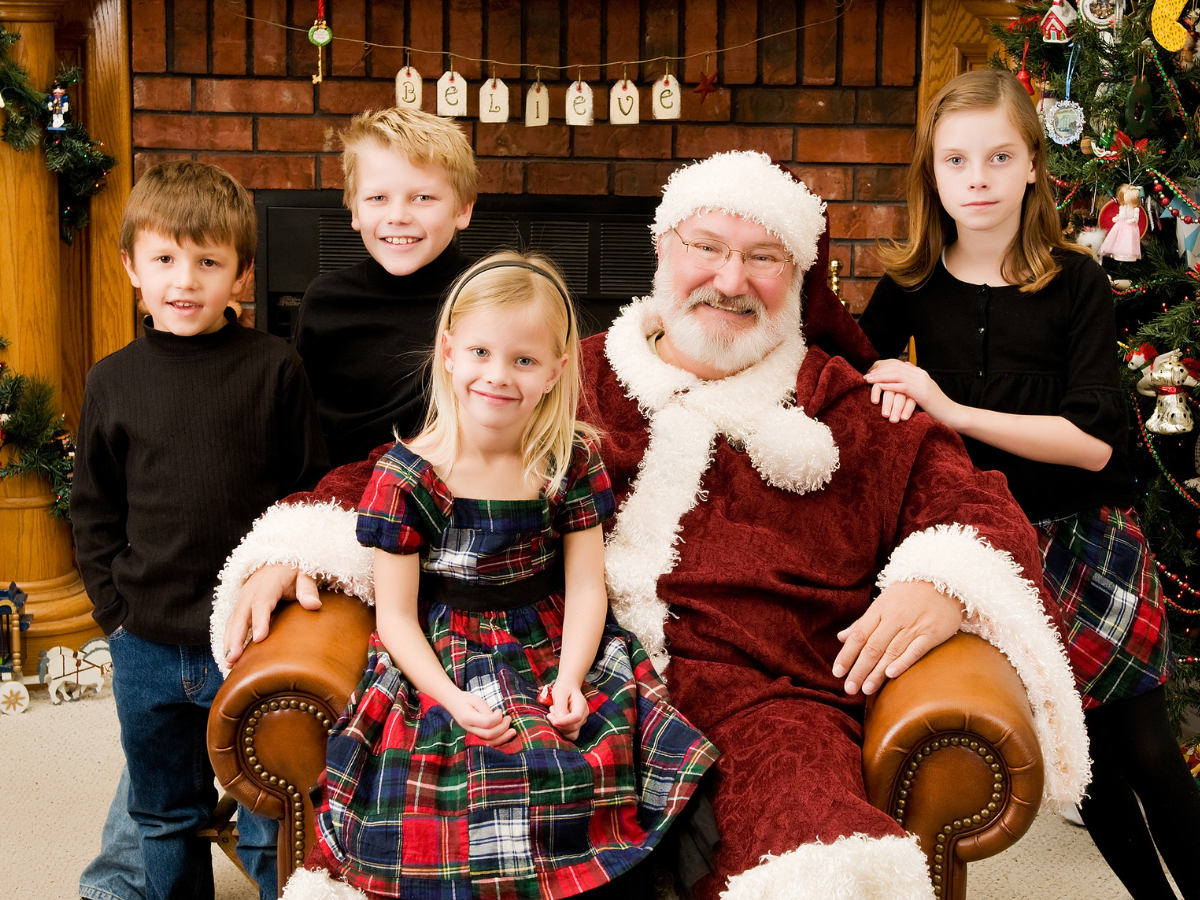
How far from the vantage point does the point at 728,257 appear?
1891 millimetres

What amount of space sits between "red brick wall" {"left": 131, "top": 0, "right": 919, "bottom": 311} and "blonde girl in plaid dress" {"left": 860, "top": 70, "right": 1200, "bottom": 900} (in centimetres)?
157

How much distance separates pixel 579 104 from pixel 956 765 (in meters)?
2.54

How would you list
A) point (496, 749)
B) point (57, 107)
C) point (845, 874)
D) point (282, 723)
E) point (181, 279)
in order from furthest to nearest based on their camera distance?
point (57, 107), point (181, 279), point (282, 723), point (496, 749), point (845, 874)

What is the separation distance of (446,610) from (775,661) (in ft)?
1.77

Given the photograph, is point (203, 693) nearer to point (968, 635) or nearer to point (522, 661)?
point (522, 661)

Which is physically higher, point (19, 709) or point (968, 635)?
point (968, 635)

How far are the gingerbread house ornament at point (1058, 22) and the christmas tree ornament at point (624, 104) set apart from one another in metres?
1.28

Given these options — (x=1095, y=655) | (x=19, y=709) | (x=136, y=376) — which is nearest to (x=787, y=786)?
(x=1095, y=655)

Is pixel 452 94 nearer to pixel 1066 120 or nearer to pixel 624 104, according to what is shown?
pixel 624 104

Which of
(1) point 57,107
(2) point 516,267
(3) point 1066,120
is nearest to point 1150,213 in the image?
(3) point 1066,120

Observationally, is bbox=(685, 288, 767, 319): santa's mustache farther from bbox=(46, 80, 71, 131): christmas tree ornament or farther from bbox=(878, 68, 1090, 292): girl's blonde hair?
bbox=(46, 80, 71, 131): christmas tree ornament

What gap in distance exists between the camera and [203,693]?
1.83m

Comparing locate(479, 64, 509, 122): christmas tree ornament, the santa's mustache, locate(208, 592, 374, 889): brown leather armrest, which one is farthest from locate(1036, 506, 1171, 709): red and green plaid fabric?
locate(479, 64, 509, 122): christmas tree ornament

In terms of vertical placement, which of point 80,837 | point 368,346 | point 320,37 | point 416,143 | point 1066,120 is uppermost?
point 320,37
